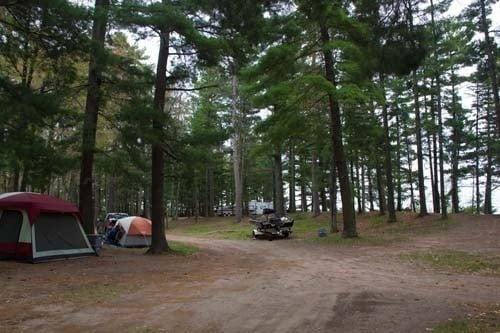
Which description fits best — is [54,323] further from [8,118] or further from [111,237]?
[111,237]

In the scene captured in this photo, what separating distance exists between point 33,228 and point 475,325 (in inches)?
431

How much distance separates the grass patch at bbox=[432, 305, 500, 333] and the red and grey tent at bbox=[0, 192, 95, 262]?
1049 cm

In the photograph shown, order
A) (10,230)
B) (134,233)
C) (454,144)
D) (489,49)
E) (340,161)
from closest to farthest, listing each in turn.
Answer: (10,230) < (340,161) < (134,233) < (489,49) < (454,144)

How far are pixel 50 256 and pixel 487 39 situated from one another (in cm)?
2064

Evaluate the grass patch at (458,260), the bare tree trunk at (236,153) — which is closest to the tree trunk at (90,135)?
the grass patch at (458,260)

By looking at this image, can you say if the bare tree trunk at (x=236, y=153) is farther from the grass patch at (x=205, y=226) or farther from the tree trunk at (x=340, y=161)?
the tree trunk at (x=340, y=161)

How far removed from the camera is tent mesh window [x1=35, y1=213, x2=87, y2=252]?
503 inches

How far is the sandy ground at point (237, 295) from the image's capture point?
5871 mm

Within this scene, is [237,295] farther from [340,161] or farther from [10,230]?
[340,161]

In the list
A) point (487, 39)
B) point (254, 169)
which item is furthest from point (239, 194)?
point (487, 39)

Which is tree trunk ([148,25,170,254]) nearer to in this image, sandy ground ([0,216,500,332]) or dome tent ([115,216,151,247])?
sandy ground ([0,216,500,332])

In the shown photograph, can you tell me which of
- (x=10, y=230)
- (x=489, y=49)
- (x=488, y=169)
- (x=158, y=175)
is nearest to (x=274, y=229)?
(x=158, y=175)

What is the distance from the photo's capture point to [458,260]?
1186 cm

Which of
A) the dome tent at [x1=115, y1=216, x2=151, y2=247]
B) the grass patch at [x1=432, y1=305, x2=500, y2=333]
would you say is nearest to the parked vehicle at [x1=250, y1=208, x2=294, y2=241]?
the dome tent at [x1=115, y1=216, x2=151, y2=247]
